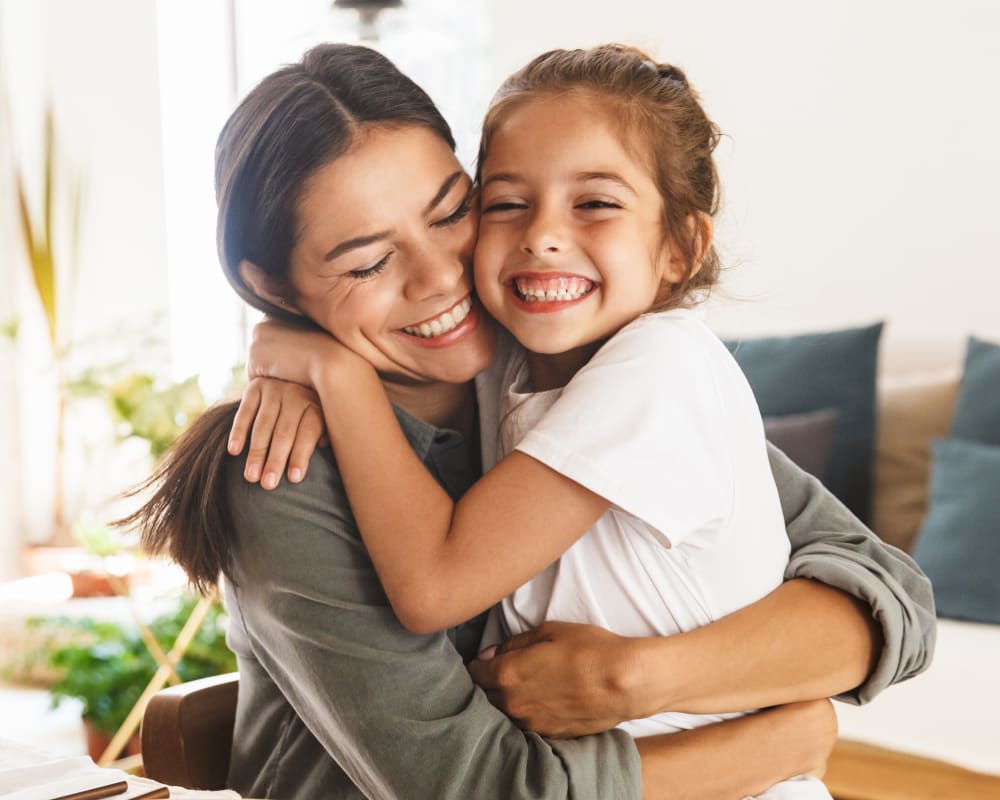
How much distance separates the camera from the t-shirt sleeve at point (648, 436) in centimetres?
114

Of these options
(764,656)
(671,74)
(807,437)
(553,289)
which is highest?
(671,74)

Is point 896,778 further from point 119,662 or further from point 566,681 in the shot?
point 119,662

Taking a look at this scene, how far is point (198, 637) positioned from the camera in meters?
3.38

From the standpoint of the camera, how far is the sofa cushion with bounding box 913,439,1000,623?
2582mm

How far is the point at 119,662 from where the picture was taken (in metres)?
3.25

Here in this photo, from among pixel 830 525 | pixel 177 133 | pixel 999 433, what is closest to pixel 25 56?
pixel 177 133

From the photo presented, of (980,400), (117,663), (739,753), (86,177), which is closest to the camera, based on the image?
(739,753)

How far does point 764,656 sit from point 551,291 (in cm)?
47

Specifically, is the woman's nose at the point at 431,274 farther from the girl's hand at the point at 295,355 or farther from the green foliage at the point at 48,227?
the green foliage at the point at 48,227

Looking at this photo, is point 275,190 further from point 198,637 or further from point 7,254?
point 7,254

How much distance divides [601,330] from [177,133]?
4.17 meters

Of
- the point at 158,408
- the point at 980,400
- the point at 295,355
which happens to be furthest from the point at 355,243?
the point at 980,400

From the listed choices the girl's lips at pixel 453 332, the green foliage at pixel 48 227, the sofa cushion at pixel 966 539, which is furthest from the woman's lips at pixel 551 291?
the green foliage at pixel 48 227

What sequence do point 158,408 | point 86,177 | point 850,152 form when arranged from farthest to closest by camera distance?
1. point 86,177
2. point 850,152
3. point 158,408
